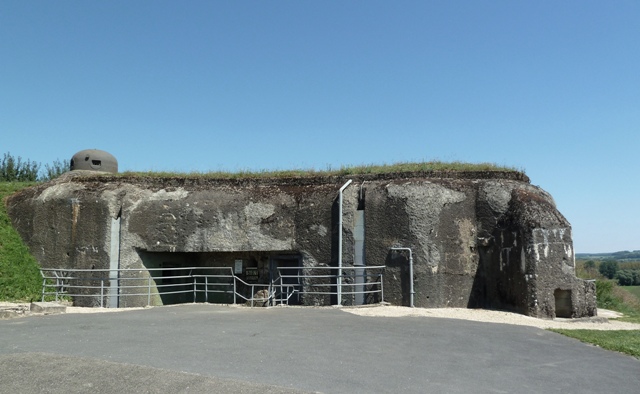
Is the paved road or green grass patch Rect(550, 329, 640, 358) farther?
green grass patch Rect(550, 329, 640, 358)

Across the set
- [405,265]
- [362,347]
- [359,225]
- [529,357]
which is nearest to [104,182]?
[359,225]

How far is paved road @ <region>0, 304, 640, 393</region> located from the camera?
7176 millimetres

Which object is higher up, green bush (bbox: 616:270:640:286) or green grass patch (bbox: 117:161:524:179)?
green grass patch (bbox: 117:161:524:179)

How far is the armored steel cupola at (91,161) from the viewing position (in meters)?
21.3

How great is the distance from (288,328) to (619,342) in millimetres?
6507

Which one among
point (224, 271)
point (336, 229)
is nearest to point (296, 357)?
point (336, 229)

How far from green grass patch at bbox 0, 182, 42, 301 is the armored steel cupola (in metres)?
3.02

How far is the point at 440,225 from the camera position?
16.4 meters

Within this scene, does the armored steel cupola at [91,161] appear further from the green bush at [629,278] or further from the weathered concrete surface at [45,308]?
the green bush at [629,278]

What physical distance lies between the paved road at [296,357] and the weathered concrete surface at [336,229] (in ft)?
11.5

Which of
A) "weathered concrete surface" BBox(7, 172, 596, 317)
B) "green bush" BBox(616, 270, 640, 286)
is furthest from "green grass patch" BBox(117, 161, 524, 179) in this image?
"green bush" BBox(616, 270, 640, 286)

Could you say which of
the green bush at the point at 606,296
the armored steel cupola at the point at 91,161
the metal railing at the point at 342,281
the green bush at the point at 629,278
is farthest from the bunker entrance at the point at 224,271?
the green bush at the point at 629,278

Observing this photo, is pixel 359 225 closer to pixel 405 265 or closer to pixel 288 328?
pixel 405 265

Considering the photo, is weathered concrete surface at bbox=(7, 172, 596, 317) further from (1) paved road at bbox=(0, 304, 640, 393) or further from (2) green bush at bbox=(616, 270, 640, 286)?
(2) green bush at bbox=(616, 270, 640, 286)
